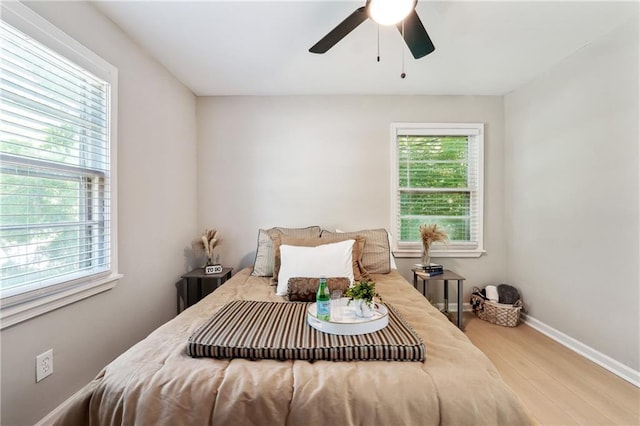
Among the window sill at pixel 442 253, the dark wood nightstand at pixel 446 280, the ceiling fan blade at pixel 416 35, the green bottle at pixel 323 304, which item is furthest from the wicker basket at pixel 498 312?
the ceiling fan blade at pixel 416 35

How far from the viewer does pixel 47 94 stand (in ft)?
4.71

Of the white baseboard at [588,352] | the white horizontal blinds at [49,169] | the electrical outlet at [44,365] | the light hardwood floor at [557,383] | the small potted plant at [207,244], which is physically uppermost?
the white horizontal blinds at [49,169]

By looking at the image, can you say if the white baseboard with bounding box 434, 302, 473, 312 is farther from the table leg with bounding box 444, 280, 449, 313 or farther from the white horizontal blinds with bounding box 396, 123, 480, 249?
the white horizontal blinds with bounding box 396, 123, 480, 249

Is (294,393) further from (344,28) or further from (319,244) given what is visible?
(344,28)

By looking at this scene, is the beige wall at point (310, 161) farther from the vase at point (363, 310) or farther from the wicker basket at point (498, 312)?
the vase at point (363, 310)

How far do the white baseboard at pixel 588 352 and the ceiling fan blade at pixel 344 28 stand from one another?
113 inches

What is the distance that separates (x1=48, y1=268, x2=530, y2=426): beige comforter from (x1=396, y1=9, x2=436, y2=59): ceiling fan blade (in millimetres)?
1686

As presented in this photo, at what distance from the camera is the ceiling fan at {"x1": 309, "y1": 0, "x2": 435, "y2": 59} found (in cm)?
135

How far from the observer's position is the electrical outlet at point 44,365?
1378 millimetres

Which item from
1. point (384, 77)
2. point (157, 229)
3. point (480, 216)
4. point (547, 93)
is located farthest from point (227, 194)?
point (547, 93)

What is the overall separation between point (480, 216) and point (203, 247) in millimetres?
3090

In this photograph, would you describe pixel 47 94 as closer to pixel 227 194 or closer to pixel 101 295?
pixel 101 295

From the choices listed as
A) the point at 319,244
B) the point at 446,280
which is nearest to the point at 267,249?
the point at 319,244

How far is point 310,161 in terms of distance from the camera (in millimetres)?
3018
